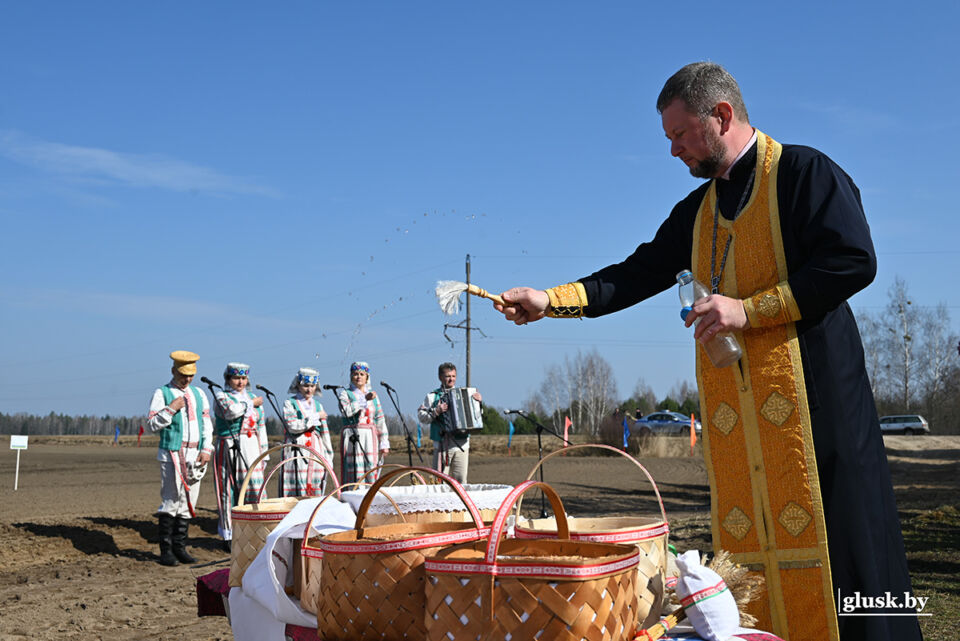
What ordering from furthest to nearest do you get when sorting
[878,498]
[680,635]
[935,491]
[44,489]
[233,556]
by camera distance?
[44,489] < [935,491] < [233,556] < [878,498] < [680,635]

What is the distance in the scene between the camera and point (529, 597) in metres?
1.57

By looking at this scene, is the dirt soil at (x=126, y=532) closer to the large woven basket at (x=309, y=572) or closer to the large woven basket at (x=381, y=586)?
the large woven basket at (x=309, y=572)

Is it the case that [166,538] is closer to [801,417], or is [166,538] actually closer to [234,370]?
[234,370]

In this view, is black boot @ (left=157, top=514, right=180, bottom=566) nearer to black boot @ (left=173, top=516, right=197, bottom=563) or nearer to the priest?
black boot @ (left=173, top=516, right=197, bottom=563)

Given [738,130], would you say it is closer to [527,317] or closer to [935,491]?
[527,317]

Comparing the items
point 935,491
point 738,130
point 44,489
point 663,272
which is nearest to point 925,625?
point 663,272

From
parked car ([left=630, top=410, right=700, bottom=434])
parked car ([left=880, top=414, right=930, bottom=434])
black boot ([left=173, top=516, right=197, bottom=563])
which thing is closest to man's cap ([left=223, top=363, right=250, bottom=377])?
black boot ([left=173, top=516, right=197, bottom=563])

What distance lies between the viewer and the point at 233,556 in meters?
2.98

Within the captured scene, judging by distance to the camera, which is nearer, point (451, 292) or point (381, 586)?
A: point (381, 586)

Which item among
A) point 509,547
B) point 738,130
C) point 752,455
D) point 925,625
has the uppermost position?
point 738,130

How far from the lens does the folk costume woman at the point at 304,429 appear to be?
1048cm

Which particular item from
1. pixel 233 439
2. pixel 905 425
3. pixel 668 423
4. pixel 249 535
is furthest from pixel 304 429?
pixel 905 425

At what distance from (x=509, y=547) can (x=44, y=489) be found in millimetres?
17636

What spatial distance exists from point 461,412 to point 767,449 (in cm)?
955
